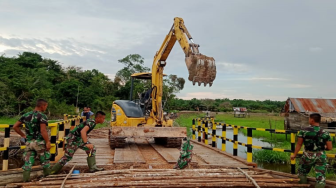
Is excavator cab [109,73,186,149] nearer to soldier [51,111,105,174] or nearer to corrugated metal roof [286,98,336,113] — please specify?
soldier [51,111,105,174]

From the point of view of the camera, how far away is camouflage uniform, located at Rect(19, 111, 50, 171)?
16.3ft

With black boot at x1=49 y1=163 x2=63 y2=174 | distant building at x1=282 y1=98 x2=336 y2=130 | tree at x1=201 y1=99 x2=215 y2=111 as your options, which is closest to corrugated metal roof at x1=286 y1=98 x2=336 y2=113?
distant building at x1=282 y1=98 x2=336 y2=130

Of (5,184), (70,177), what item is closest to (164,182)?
(70,177)

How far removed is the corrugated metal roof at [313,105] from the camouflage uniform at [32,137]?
63.2ft

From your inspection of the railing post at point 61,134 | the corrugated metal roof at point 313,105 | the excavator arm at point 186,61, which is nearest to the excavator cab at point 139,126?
the excavator arm at point 186,61

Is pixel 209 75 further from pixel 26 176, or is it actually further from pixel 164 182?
pixel 26 176

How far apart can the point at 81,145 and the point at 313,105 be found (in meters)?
20.5

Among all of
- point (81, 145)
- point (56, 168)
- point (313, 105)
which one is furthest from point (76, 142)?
point (313, 105)

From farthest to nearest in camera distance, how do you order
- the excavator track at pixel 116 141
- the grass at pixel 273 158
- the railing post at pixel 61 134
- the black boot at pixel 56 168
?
the grass at pixel 273 158
the excavator track at pixel 116 141
the railing post at pixel 61 134
the black boot at pixel 56 168

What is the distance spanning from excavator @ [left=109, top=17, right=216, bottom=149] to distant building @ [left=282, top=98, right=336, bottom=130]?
12784 millimetres

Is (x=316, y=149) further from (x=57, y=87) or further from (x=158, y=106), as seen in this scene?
(x=57, y=87)

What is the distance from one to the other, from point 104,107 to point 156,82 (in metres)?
24.2

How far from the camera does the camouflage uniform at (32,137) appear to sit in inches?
195

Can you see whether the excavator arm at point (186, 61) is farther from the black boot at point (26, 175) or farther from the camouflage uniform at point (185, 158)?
the black boot at point (26, 175)
